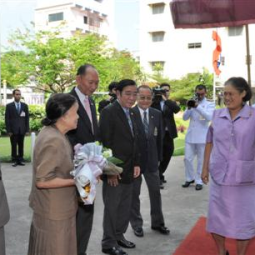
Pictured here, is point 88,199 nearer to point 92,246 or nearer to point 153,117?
point 92,246

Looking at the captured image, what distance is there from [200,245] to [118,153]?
1.37 metres

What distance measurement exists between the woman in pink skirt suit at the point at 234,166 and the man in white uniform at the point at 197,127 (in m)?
2.72

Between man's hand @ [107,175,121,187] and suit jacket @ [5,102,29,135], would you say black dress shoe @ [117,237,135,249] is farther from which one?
suit jacket @ [5,102,29,135]

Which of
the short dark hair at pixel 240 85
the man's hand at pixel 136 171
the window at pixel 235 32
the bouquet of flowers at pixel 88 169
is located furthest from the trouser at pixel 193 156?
the window at pixel 235 32

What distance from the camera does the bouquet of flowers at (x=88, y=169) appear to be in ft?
7.96

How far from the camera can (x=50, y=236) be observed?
2514 mm

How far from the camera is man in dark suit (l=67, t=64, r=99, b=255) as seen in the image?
124 inches

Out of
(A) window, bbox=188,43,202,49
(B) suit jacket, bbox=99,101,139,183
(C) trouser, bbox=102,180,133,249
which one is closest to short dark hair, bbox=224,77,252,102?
(B) suit jacket, bbox=99,101,139,183

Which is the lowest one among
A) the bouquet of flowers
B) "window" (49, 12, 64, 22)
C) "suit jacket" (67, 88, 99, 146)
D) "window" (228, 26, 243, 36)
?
the bouquet of flowers

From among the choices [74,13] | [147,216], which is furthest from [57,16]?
[147,216]

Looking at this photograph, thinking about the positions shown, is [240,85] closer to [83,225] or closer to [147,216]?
[83,225]

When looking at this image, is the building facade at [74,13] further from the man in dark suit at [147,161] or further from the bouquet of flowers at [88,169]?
the bouquet of flowers at [88,169]

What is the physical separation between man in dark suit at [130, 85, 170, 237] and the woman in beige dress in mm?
1579

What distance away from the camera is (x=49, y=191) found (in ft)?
8.14
